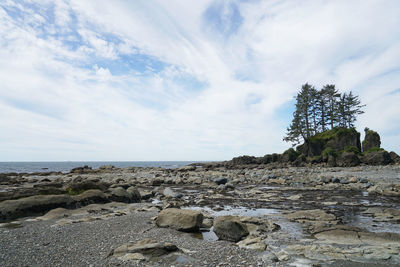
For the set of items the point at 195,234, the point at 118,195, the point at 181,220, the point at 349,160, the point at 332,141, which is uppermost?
the point at 332,141

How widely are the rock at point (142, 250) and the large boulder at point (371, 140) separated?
65216 mm

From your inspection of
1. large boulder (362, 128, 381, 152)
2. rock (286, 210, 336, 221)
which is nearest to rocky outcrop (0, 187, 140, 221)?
rock (286, 210, 336, 221)

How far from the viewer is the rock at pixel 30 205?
11.6m

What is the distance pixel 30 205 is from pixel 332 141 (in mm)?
58230

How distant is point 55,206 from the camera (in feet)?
44.0

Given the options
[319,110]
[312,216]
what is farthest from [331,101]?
[312,216]

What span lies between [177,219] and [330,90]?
69466 millimetres

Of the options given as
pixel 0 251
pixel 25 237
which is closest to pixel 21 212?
pixel 25 237

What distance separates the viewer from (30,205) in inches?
490

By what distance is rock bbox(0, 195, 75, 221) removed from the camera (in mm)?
11578

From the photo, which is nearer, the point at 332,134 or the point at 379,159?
the point at 379,159

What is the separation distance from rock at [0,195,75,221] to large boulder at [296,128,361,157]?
183 ft

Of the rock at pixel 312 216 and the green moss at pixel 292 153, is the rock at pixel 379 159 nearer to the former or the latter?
the green moss at pixel 292 153

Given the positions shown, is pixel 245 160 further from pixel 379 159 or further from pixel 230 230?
pixel 230 230
